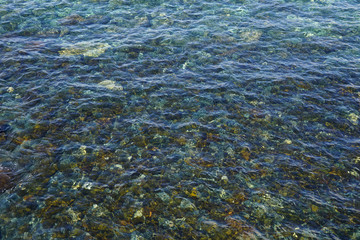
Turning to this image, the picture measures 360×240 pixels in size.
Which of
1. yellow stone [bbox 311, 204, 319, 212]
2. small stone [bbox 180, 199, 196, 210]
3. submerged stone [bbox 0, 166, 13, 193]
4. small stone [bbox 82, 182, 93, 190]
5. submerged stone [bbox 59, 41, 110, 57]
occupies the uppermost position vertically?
submerged stone [bbox 59, 41, 110, 57]

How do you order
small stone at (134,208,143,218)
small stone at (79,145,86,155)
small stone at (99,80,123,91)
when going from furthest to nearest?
small stone at (99,80,123,91)
small stone at (79,145,86,155)
small stone at (134,208,143,218)

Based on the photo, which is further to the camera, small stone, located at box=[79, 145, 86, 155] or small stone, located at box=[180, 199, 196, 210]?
small stone, located at box=[79, 145, 86, 155]

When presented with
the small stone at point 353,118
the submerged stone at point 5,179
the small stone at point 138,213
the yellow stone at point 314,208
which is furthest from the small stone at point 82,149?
the small stone at point 353,118

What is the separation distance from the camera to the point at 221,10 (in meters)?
28.9

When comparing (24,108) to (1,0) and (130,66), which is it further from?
(1,0)

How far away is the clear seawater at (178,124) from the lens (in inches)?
498

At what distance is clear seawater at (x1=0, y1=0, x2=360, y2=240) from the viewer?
41.5 ft

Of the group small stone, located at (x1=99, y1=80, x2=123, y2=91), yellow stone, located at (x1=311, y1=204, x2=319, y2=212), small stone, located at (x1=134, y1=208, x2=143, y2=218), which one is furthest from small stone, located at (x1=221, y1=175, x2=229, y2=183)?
small stone, located at (x1=99, y1=80, x2=123, y2=91)

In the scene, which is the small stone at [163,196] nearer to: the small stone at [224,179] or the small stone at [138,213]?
the small stone at [138,213]

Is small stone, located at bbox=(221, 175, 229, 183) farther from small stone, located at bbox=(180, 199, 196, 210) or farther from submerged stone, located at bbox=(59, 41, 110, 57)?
submerged stone, located at bbox=(59, 41, 110, 57)

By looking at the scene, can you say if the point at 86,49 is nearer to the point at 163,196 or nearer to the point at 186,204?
the point at 163,196

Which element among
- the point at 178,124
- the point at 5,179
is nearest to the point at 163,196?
the point at 178,124

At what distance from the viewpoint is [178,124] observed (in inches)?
681

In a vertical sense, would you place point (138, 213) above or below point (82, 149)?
below
